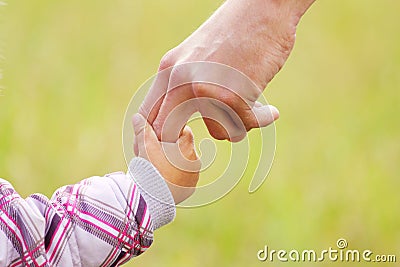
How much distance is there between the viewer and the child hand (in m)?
1.02

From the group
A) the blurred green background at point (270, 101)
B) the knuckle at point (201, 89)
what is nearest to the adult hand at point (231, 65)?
the knuckle at point (201, 89)

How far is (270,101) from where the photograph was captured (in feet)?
8.38

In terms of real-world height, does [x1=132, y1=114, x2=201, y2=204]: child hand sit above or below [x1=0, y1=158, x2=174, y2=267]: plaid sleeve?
above

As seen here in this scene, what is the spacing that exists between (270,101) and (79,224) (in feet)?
5.36

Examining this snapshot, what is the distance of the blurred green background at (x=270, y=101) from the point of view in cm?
220

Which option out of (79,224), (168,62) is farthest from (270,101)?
(79,224)

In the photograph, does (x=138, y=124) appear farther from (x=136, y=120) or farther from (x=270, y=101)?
(x=270, y=101)

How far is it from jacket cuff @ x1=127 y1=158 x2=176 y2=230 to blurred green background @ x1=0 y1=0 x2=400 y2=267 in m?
1.11

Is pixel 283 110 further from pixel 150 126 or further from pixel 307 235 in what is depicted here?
pixel 150 126

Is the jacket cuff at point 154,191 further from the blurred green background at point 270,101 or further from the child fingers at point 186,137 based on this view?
the blurred green background at point 270,101

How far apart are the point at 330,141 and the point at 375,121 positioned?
132mm

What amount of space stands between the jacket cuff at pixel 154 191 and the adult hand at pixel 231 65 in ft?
0.19

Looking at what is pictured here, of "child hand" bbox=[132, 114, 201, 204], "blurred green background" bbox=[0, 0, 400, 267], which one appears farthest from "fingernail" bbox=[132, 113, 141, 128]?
"blurred green background" bbox=[0, 0, 400, 267]

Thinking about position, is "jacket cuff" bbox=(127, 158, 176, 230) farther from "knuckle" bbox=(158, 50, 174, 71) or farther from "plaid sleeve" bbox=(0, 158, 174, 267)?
"knuckle" bbox=(158, 50, 174, 71)
